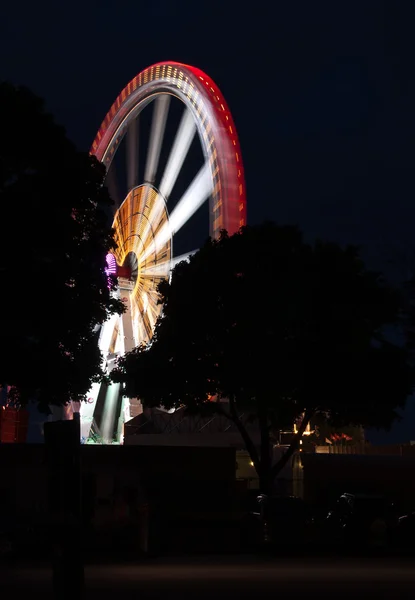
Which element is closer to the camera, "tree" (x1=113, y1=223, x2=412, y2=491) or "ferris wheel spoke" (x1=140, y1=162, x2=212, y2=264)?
"tree" (x1=113, y1=223, x2=412, y2=491)

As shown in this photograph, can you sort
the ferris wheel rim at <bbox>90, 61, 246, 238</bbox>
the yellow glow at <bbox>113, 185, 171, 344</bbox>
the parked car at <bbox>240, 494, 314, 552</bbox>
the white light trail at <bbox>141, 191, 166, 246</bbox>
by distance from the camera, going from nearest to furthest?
1. the parked car at <bbox>240, 494, 314, 552</bbox>
2. the ferris wheel rim at <bbox>90, 61, 246, 238</bbox>
3. the yellow glow at <bbox>113, 185, 171, 344</bbox>
4. the white light trail at <bbox>141, 191, 166, 246</bbox>

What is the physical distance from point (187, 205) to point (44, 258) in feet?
55.9

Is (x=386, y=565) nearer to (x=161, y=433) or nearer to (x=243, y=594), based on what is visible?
(x=243, y=594)

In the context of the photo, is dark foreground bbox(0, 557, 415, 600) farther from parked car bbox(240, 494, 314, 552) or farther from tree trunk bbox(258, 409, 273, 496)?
tree trunk bbox(258, 409, 273, 496)

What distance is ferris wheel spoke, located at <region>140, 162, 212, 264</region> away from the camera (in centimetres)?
3888

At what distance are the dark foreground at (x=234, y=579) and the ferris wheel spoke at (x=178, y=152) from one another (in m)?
21.4

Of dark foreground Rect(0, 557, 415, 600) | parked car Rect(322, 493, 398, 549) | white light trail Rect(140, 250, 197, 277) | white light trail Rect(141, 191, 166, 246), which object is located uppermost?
white light trail Rect(141, 191, 166, 246)

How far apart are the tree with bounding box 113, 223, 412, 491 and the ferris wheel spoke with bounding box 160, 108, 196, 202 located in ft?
24.2

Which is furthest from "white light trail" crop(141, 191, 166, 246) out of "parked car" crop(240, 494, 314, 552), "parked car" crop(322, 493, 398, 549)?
"parked car" crop(240, 494, 314, 552)

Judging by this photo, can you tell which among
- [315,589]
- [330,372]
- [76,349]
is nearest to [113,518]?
[76,349]

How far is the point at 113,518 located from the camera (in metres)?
27.7

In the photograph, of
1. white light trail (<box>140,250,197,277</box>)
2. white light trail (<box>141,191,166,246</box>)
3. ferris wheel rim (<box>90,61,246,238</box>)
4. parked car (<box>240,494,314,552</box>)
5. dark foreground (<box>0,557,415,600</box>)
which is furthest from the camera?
white light trail (<box>141,191,166,246</box>)

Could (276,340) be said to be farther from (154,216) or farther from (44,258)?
(154,216)

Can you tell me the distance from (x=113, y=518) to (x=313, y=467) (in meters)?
10.7
